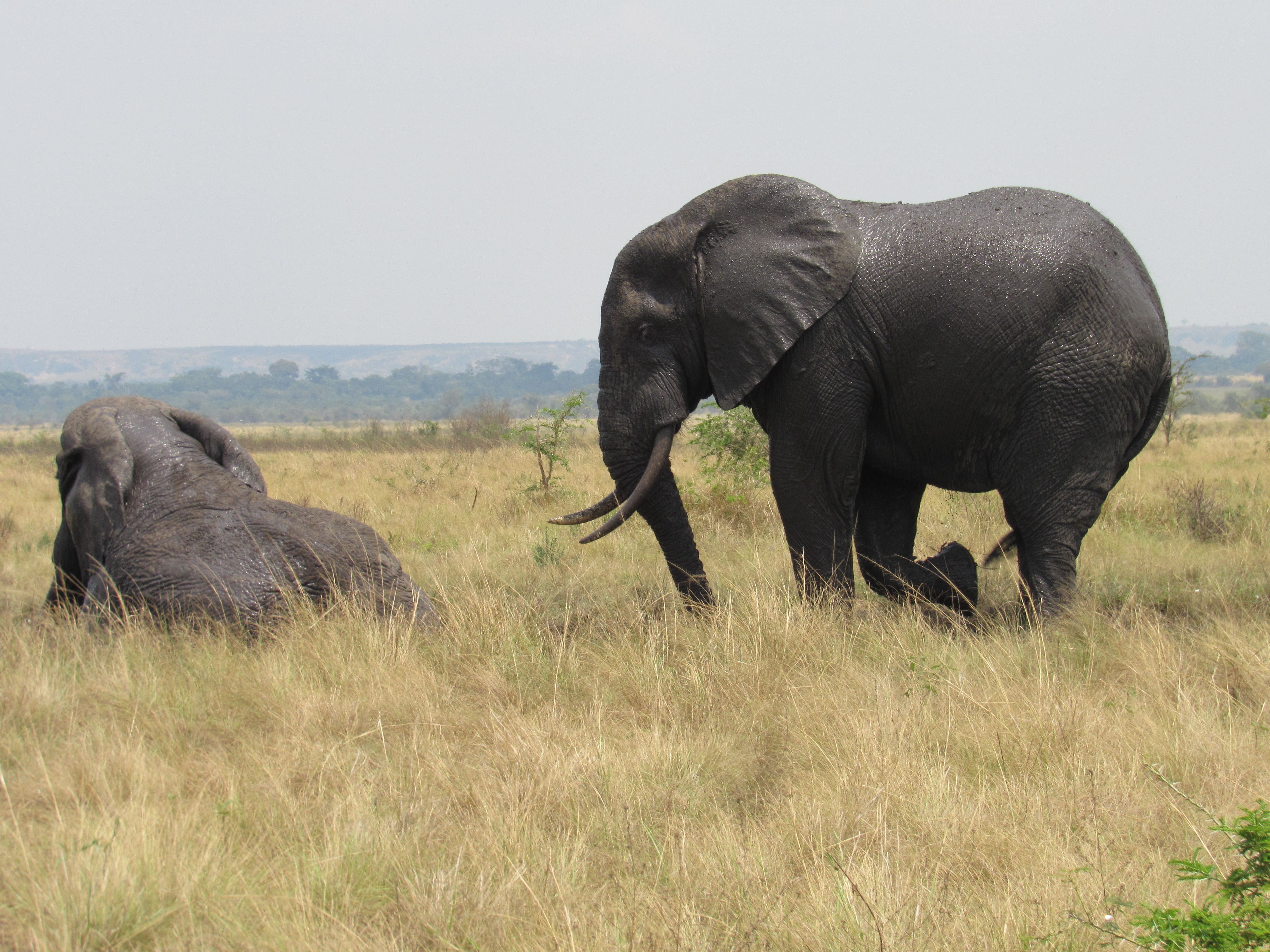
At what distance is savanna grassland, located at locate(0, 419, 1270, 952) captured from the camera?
2635 millimetres

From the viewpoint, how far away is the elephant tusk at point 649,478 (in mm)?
5719

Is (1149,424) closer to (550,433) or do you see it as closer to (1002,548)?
(1002,548)

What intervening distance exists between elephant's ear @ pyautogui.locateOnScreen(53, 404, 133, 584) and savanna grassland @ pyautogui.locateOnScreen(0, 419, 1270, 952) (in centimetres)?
52

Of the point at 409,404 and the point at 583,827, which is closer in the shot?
the point at 583,827

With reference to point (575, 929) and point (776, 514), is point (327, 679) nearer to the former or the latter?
point (575, 929)

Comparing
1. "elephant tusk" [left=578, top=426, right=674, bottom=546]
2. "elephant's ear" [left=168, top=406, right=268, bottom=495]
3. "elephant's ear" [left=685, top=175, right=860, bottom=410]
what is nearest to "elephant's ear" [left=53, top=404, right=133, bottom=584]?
"elephant's ear" [left=168, top=406, right=268, bottom=495]

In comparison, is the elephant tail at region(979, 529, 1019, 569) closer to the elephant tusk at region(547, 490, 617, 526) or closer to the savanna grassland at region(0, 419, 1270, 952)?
the savanna grassland at region(0, 419, 1270, 952)

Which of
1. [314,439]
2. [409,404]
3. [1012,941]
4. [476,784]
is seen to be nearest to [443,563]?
[476,784]

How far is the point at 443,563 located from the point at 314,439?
32047 millimetres

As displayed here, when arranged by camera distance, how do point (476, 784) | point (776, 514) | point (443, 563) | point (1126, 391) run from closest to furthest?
1. point (476, 784)
2. point (1126, 391)
3. point (443, 563)
4. point (776, 514)

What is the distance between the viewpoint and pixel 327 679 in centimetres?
474

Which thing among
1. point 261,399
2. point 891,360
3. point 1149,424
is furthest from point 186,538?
point 261,399

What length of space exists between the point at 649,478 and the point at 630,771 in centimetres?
239

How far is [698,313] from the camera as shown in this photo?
5.77m
